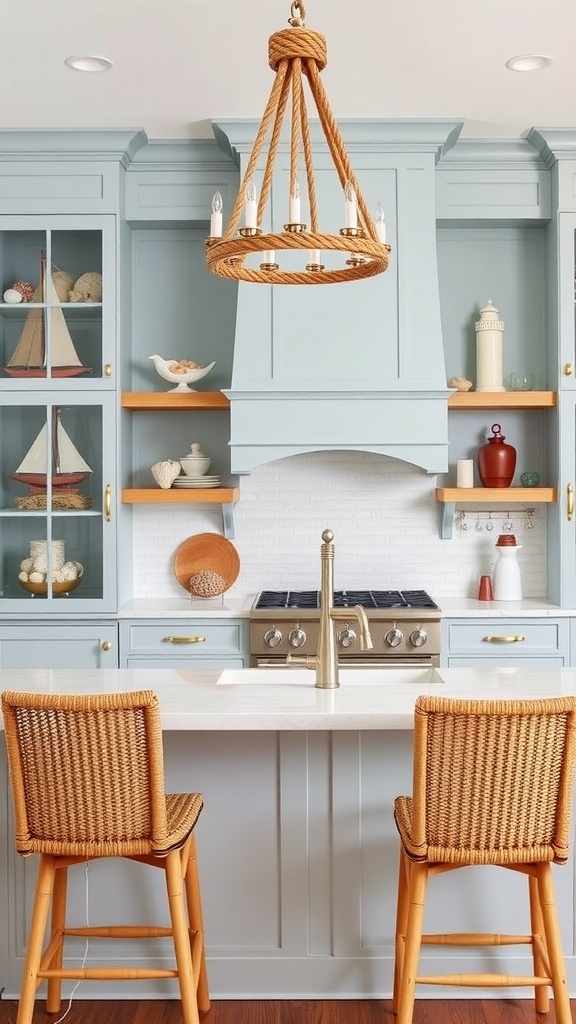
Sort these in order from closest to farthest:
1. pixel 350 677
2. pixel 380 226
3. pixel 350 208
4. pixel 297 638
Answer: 1. pixel 350 208
2. pixel 380 226
3. pixel 350 677
4. pixel 297 638

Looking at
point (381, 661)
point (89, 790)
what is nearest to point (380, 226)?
point (89, 790)

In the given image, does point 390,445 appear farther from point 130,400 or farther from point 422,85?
point 422,85

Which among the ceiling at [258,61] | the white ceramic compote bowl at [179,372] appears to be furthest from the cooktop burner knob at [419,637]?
the ceiling at [258,61]

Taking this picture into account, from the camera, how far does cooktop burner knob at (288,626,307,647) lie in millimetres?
4004

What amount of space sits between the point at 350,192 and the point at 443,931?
1872mm

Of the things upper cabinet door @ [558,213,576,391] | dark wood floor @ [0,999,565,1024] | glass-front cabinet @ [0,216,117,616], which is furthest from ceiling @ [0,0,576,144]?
dark wood floor @ [0,999,565,1024]

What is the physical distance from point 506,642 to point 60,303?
92.8 inches

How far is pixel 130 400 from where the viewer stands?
170 inches

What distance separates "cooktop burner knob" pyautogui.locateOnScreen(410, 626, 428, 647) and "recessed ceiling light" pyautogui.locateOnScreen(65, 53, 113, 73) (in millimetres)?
2403

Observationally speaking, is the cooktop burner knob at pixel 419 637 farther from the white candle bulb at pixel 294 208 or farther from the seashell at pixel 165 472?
the white candle bulb at pixel 294 208

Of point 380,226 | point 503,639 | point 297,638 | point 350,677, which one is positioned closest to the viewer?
point 380,226

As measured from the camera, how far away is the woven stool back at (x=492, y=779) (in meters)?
2.08

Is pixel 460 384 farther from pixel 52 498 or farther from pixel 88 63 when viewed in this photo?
pixel 88 63

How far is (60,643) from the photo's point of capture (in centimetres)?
Result: 421
